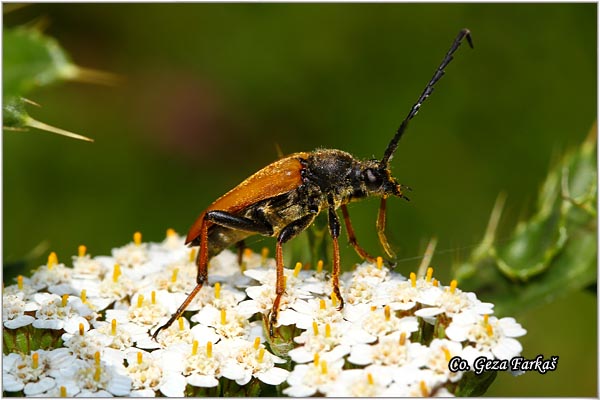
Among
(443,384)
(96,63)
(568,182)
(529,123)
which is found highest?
(96,63)

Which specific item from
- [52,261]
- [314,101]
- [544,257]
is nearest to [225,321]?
[52,261]

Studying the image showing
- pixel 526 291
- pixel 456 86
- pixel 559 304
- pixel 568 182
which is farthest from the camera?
pixel 456 86

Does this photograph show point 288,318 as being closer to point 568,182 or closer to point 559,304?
point 568,182

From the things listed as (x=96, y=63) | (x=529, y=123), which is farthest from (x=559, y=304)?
(x=96, y=63)

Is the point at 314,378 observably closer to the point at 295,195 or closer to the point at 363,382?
the point at 363,382

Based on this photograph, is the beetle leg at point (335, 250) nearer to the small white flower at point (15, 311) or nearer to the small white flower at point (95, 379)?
the small white flower at point (95, 379)

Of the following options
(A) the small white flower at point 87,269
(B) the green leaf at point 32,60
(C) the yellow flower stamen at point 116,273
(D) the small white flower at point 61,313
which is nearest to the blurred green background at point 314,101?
(A) the small white flower at point 87,269
